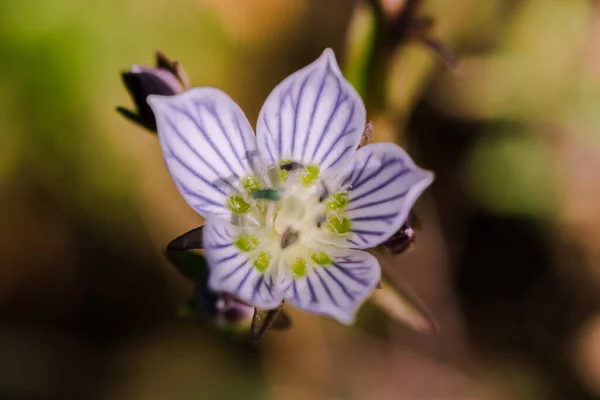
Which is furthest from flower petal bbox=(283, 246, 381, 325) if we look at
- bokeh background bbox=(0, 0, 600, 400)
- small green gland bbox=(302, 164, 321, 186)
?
bokeh background bbox=(0, 0, 600, 400)

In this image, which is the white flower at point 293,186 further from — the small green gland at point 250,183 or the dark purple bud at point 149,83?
the dark purple bud at point 149,83

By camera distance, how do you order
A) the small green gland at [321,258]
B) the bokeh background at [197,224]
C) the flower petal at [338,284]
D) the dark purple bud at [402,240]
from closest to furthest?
the flower petal at [338,284] → the dark purple bud at [402,240] → the small green gland at [321,258] → the bokeh background at [197,224]

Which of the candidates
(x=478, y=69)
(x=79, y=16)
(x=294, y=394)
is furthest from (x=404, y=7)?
(x=294, y=394)

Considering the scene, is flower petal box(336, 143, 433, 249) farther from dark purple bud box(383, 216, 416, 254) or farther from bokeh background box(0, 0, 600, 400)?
bokeh background box(0, 0, 600, 400)

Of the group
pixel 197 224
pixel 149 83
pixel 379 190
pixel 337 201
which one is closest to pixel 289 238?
pixel 337 201

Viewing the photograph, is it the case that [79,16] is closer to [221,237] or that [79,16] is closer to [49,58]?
[49,58]

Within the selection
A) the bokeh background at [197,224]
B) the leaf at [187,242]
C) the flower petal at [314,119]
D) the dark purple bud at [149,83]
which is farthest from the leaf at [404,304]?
the bokeh background at [197,224]
